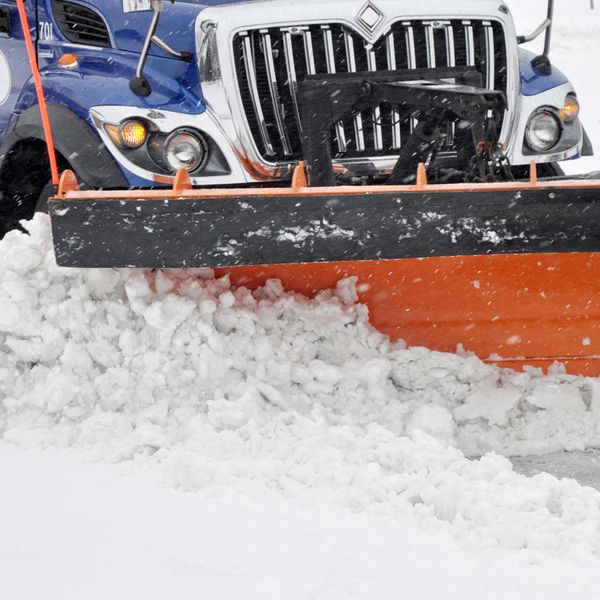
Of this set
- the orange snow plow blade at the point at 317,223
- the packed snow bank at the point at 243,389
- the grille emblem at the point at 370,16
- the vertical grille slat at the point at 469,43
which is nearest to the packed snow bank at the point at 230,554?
the packed snow bank at the point at 243,389

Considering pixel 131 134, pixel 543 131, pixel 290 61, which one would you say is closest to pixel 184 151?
pixel 131 134

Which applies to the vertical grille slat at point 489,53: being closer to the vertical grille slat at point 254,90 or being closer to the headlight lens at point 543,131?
the headlight lens at point 543,131

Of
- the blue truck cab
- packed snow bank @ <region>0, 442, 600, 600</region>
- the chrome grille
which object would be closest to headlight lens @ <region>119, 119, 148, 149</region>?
the blue truck cab

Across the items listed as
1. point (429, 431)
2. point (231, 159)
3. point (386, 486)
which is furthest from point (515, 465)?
point (231, 159)

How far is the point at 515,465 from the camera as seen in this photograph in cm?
369

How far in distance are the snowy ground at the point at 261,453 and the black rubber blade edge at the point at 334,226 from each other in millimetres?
415

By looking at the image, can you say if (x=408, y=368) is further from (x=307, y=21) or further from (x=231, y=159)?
(x=307, y=21)

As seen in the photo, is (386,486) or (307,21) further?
(307,21)

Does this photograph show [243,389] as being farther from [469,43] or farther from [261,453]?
[469,43]

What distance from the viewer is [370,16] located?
3.96 m

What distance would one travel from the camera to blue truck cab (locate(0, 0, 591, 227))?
3854mm

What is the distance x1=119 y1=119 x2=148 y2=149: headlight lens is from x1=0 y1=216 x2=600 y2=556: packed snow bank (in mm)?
401

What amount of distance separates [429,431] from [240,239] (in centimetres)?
98

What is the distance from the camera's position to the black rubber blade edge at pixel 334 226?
331 centimetres
